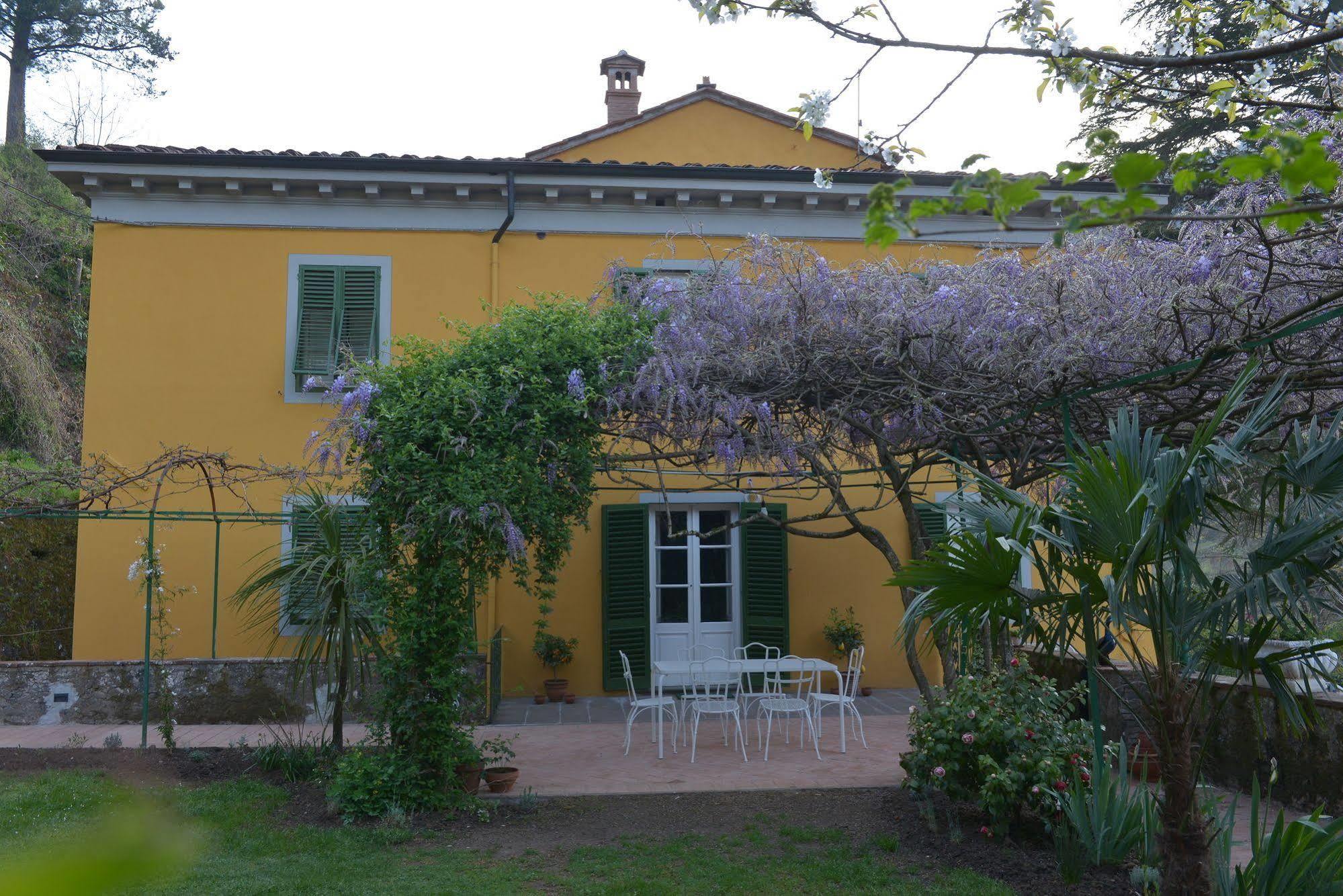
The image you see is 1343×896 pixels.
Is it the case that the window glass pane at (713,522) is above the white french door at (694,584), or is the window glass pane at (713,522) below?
above

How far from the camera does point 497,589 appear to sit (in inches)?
435

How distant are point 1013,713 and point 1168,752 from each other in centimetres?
159

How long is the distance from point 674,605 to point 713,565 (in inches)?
24.7

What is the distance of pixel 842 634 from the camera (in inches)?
446

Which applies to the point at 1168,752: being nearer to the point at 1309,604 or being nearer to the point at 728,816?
the point at 1309,604

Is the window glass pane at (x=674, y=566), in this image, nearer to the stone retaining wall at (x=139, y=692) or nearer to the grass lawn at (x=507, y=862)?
the stone retaining wall at (x=139, y=692)

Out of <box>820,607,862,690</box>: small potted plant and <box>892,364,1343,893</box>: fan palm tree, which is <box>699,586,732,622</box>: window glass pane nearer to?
<box>820,607,862,690</box>: small potted plant

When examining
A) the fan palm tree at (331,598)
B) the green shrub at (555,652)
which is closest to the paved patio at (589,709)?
the green shrub at (555,652)

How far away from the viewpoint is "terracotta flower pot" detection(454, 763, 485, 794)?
6738 mm

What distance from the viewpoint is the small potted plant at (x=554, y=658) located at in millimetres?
10922

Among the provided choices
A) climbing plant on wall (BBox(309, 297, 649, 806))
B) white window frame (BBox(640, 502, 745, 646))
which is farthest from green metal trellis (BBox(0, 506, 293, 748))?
white window frame (BBox(640, 502, 745, 646))

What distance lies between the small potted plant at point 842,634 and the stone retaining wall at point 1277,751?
4104mm

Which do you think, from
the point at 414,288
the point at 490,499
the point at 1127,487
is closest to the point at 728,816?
the point at 490,499

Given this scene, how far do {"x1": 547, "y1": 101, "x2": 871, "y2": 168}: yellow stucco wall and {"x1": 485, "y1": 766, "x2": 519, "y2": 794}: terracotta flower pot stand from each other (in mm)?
7912
